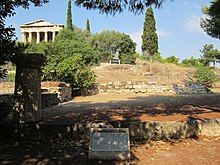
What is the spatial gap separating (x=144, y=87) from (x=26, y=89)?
21227 millimetres

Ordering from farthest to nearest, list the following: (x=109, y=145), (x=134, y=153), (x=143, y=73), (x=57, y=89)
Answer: (x=143, y=73) < (x=57, y=89) < (x=134, y=153) < (x=109, y=145)

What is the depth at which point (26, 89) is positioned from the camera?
Result: 285 inches

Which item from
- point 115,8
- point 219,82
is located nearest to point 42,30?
point 219,82

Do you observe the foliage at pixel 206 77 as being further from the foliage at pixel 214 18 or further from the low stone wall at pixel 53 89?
the low stone wall at pixel 53 89

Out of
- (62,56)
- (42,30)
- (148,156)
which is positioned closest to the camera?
(148,156)

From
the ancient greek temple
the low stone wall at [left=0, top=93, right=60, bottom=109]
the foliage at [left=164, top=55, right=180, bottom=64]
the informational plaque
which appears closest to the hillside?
the foliage at [left=164, top=55, right=180, bottom=64]

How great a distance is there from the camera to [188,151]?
651cm

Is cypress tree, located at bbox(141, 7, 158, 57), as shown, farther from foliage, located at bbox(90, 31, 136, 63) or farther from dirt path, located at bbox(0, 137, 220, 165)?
dirt path, located at bbox(0, 137, 220, 165)

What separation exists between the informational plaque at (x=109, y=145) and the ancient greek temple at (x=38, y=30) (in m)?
62.0

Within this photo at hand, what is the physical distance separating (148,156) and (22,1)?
4238mm

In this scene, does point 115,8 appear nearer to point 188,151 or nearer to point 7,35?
point 7,35

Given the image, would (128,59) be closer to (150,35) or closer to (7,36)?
(150,35)

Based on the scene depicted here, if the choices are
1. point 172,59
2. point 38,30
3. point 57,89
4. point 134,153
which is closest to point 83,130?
point 134,153

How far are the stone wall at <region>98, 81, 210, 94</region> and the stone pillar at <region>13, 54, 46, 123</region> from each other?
64.2ft
